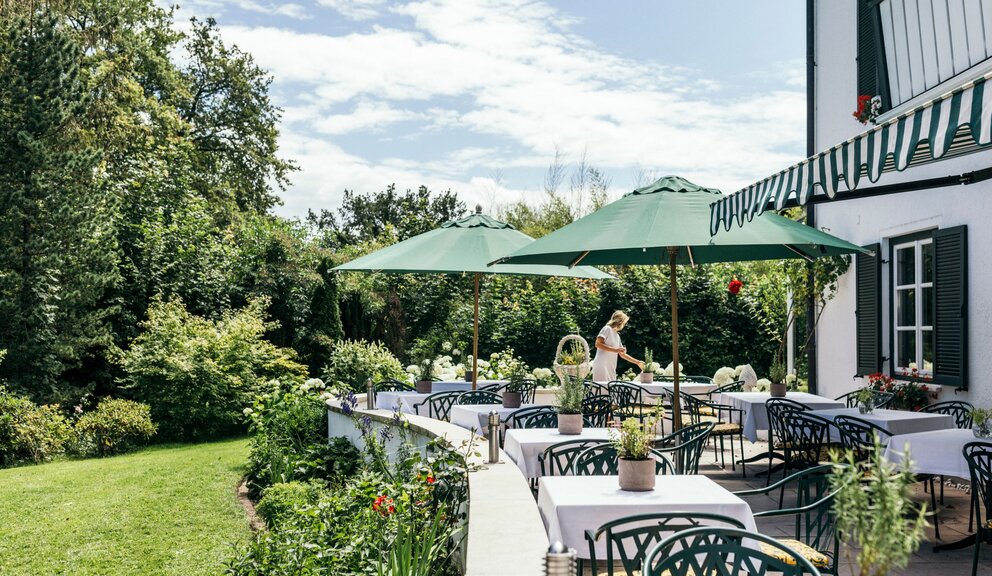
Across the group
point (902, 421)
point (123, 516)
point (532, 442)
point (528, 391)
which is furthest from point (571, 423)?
point (123, 516)

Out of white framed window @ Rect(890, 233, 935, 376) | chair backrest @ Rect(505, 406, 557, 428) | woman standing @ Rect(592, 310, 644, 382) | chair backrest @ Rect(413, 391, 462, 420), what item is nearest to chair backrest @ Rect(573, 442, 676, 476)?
chair backrest @ Rect(505, 406, 557, 428)

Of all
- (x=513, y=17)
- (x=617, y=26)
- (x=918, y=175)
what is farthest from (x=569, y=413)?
(x=617, y=26)

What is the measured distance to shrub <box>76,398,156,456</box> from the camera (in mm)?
12047

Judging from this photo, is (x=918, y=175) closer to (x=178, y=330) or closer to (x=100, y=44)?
(x=178, y=330)

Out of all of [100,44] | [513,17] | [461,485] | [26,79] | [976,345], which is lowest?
[461,485]

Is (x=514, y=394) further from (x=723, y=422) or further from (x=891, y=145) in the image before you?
(x=891, y=145)

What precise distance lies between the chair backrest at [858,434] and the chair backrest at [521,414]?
7.24 feet

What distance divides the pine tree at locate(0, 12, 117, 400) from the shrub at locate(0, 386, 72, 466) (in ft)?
3.93

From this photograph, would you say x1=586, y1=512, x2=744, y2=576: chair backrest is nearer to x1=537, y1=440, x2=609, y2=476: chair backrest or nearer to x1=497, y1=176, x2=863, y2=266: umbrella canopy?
x1=537, y1=440, x2=609, y2=476: chair backrest

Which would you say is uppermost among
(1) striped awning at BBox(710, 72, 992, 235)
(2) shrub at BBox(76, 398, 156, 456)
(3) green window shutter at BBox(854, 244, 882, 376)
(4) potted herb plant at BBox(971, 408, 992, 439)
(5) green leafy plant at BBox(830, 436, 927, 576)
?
(1) striped awning at BBox(710, 72, 992, 235)

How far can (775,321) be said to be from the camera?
14352 millimetres

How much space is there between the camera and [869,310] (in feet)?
30.2

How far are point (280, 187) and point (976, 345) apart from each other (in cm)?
2486

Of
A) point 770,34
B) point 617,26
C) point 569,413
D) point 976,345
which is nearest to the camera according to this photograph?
point 569,413
